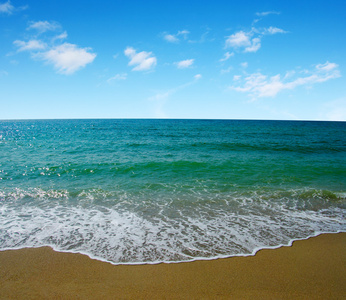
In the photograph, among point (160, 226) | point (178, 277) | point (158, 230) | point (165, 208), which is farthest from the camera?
point (165, 208)

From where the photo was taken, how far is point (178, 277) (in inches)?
170

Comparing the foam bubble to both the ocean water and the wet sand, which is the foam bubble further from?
the wet sand

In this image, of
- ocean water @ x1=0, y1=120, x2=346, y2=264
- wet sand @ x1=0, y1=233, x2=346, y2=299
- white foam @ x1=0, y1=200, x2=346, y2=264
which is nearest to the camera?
wet sand @ x1=0, y1=233, x2=346, y2=299

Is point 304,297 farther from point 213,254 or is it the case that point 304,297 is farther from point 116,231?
point 116,231

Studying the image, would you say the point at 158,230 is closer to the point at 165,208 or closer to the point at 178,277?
the point at 165,208

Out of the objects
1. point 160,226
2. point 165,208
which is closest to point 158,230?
point 160,226

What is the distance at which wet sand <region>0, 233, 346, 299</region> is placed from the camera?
3.88 meters

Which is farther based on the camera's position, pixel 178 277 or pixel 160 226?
pixel 160 226

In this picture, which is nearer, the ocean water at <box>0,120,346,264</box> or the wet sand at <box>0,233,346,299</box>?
the wet sand at <box>0,233,346,299</box>

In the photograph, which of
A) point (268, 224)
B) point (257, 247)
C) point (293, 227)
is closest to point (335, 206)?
point (293, 227)

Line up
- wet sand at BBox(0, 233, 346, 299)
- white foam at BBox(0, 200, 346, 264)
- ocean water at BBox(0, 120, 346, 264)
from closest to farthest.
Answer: wet sand at BBox(0, 233, 346, 299), white foam at BBox(0, 200, 346, 264), ocean water at BBox(0, 120, 346, 264)

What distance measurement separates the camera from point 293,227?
22.1 feet

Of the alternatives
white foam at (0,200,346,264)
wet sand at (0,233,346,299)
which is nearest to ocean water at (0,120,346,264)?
white foam at (0,200,346,264)

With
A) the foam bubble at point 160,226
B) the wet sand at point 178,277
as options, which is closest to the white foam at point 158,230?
the foam bubble at point 160,226
